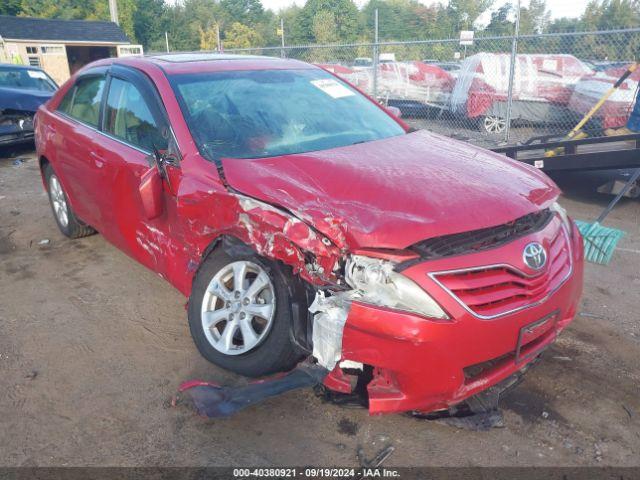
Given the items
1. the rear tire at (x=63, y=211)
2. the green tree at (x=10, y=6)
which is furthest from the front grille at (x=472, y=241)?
the green tree at (x=10, y=6)

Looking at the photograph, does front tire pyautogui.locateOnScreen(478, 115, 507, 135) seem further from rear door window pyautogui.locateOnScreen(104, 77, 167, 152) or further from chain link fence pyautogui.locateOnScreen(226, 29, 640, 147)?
rear door window pyautogui.locateOnScreen(104, 77, 167, 152)

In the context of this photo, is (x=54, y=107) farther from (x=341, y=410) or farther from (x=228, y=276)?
(x=341, y=410)

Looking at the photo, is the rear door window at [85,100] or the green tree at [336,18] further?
the green tree at [336,18]

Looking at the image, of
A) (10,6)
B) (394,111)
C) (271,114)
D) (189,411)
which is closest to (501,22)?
(394,111)

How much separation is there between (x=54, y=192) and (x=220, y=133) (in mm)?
2919

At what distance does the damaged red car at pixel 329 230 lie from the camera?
7.59 feet

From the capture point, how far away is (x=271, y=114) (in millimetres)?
3512

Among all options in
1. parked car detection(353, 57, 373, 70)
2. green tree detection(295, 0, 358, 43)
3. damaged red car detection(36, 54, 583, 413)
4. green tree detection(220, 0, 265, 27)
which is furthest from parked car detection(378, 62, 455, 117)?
green tree detection(220, 0, 265, 27)

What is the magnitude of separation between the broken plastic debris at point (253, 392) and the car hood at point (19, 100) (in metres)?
9.19

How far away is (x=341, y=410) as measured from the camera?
2.82 m

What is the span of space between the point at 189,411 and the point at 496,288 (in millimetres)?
1651

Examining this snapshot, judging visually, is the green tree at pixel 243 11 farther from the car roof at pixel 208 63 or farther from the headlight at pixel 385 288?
the headlight at pixel 385 288

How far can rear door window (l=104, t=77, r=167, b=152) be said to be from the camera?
3.51 m

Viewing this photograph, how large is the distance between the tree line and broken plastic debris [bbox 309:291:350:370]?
9.47m
